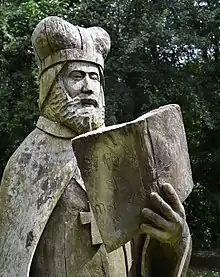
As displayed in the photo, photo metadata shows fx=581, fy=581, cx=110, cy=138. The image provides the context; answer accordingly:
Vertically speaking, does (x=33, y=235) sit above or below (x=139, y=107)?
below

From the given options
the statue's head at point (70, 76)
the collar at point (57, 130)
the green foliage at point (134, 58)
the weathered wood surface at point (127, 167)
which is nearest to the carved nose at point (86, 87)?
the statue's head at point (70, 76)

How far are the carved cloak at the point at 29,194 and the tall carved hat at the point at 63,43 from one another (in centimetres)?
36

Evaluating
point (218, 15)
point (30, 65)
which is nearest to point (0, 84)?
point (30, 65)

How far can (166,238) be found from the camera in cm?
193

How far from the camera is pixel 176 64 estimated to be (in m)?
11.3

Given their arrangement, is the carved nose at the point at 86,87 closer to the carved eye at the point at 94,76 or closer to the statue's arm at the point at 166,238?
the carved eye at the point at 94,76

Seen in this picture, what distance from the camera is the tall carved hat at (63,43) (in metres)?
2.51

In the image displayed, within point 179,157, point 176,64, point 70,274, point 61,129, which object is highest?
point 176,64

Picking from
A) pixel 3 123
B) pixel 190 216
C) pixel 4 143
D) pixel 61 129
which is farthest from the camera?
pixel 190 216

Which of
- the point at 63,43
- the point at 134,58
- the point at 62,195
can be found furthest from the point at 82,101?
the point at 134,58

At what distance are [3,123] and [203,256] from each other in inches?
204

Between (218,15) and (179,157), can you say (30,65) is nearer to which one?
(218,15)

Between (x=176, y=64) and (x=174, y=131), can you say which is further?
(x=176, y=64)

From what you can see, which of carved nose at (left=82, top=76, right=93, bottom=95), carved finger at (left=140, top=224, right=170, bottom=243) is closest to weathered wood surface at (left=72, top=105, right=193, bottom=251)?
carved finger at (left=140, top=224, right=170, bottom=243)
